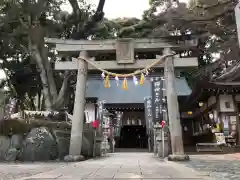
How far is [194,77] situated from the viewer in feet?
83.0

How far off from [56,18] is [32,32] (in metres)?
3.74

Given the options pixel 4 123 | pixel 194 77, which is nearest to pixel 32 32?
pixel 4 123

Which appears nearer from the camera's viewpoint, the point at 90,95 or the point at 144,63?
the point at 144,63

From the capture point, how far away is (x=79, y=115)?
1089 cm

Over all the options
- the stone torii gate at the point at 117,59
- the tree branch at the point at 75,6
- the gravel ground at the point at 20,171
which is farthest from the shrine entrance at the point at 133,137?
the gravel ground at the point at 20,171

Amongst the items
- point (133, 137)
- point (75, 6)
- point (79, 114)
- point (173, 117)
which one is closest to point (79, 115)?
point (79, 114)

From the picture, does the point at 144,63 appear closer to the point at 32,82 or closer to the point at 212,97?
the point at 212,97

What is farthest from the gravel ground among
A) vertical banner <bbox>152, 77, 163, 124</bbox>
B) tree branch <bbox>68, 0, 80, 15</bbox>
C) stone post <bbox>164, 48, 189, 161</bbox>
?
tree branch <bbox>68, 0, 80, 15</bbox>

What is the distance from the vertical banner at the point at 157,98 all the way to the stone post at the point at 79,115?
181 inches

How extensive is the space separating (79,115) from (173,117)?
384 cm

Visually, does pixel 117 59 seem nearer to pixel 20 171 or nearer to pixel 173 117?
pixel 173 117

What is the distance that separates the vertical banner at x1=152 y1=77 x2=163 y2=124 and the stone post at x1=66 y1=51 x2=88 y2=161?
459 centimetres

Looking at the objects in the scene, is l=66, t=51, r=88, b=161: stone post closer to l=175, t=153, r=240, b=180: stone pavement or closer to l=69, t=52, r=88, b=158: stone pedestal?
l=69, t=52, r=88, b=158: stone pedestal

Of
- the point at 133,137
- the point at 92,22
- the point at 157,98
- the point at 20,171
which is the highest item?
the point at 92,22
